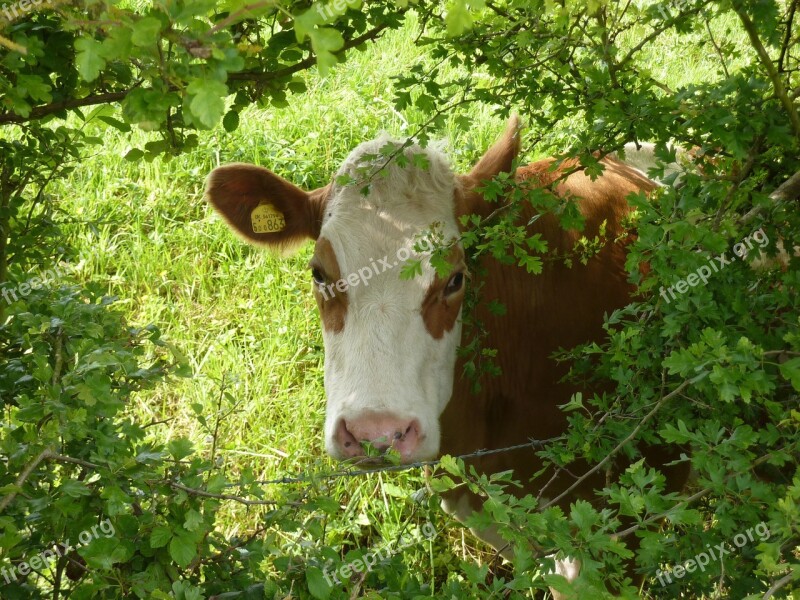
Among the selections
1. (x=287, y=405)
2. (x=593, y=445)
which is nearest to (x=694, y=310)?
(x=593, y=445)

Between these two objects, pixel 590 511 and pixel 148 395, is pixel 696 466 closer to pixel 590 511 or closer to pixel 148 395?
pixel 590 511

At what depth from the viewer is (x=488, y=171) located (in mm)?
3627

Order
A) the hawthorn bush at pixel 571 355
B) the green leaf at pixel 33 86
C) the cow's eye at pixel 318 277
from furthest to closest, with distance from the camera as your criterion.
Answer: the cow's eye at pixel 318 277 < the green leaf at pixel 33 86 < the hawthorn bush at pixel 571 355

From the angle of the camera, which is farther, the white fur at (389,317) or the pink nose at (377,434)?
the white fur at (389,317)

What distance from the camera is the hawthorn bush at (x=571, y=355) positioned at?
1581 mm

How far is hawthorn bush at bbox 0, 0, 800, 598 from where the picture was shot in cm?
158

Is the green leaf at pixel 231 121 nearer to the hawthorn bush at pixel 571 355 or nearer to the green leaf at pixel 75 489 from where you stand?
the hawthorn bush at pixel 571 355

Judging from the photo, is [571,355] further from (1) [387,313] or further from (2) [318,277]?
(2) [318,277]

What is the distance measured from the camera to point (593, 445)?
7.54ft

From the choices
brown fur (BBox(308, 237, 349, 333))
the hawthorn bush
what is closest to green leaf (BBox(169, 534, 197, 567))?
the hawthorn bush

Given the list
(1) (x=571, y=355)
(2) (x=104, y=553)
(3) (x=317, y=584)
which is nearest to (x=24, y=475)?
(2) (x=104, y=553)

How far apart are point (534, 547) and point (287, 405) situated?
3.50 meters

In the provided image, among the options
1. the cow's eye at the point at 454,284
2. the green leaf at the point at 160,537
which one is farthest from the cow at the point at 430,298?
the green leaf at the point at 160,537

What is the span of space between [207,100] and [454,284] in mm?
2112
